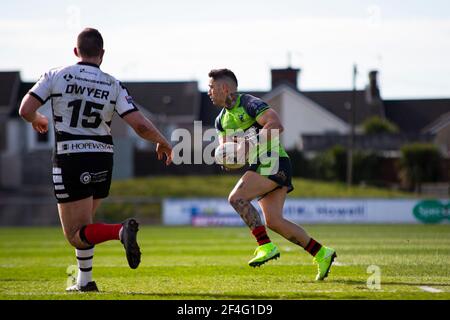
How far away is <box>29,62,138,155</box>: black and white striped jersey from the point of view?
8234mm

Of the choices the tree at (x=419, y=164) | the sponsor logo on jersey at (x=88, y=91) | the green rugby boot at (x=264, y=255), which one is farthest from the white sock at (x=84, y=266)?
the tree at (x=419, y=164)

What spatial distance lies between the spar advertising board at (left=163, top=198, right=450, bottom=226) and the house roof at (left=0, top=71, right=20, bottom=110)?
33.2 metres

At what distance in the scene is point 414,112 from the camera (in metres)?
69.3

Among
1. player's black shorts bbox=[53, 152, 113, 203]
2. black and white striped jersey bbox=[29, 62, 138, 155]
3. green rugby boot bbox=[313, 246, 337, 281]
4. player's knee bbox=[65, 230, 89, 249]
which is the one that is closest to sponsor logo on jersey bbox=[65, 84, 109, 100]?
black and white striped jersey bbox=[29, 62, 138, 155]

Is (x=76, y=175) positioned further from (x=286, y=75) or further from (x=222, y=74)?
(x=286, y=75)

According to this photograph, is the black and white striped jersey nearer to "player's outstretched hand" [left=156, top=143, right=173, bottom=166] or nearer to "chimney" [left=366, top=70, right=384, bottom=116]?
"player's outstretched hand" [left=156, top=143, right=173, bottom=166]

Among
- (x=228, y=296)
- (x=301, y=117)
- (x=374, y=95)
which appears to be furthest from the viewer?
(x=374, y=95)

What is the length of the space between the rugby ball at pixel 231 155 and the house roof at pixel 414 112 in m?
59.8

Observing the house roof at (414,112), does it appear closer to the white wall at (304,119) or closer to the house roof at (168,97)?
the white wall at (304,119)

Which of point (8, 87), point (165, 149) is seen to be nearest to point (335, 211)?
point (165, 149)

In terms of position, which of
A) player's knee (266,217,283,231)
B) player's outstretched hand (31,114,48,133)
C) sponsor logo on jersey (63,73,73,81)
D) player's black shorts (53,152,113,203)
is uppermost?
sponsor logo on jersey (63,73,73,81)

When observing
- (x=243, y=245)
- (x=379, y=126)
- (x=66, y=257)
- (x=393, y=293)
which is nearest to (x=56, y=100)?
(x=393, y=293)

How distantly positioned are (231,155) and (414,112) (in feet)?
203

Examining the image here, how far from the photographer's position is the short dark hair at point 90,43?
827 centimetres
